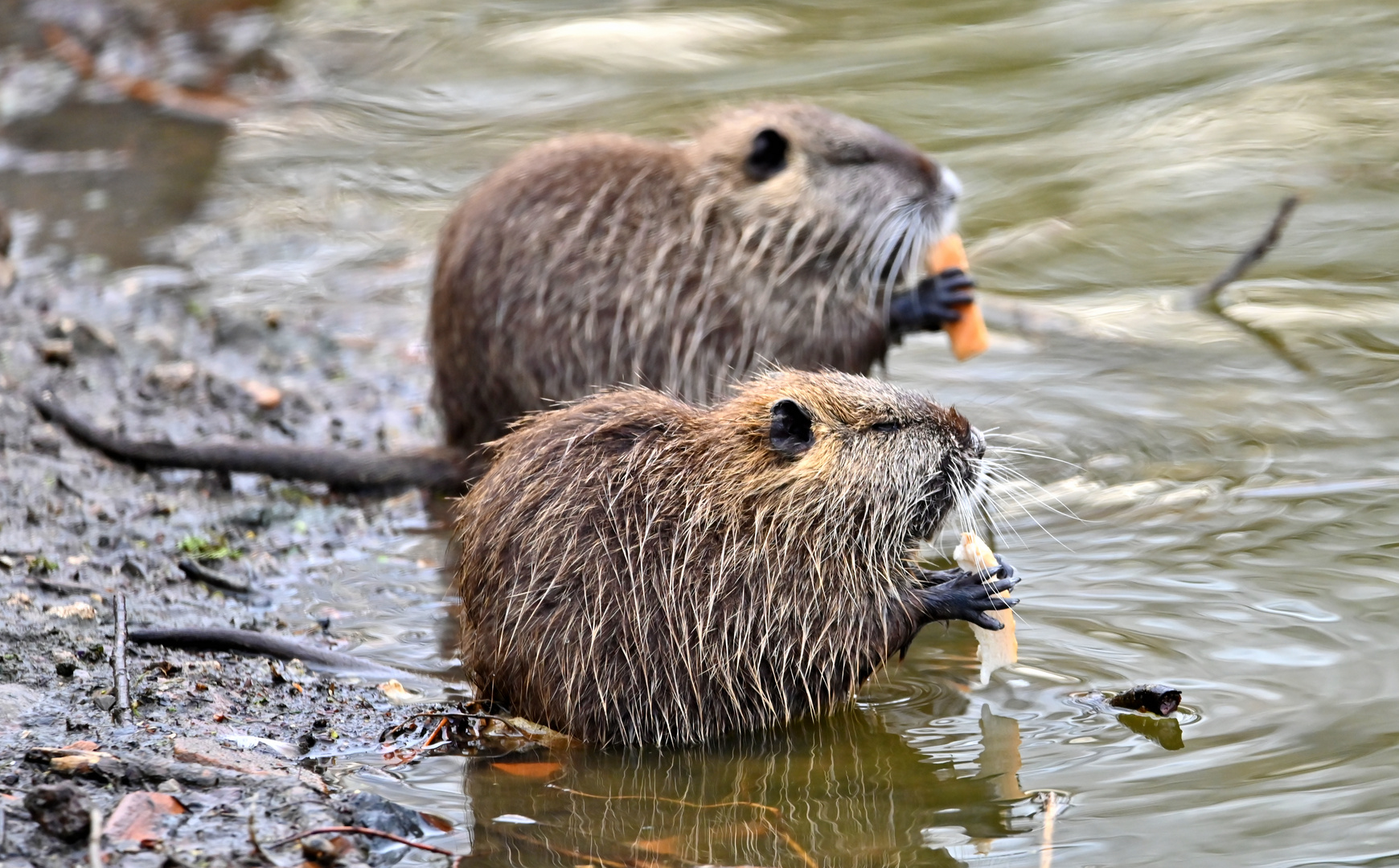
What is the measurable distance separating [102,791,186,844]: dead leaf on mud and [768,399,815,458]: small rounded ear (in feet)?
4.47

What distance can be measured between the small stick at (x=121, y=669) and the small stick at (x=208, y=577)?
0.55m

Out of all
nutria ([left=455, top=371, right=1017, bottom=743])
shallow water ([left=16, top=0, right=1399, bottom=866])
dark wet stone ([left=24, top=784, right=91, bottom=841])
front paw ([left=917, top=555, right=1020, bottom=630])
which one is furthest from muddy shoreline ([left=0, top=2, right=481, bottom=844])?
front paw ([left=917, top=555, right=1020, bottom=630])

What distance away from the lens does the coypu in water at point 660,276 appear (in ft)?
15.5

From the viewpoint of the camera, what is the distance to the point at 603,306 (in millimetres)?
4734

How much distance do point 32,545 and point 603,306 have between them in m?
1.58

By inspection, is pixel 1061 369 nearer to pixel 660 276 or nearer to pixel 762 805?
pixel 660 276

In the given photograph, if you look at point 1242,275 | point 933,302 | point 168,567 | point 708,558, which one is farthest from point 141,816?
point 1242,275

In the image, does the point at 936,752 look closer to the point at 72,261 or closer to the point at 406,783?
the point at 406,783

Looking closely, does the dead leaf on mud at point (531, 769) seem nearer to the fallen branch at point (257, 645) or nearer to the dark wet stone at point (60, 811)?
the fallen branch at point (257, 645)

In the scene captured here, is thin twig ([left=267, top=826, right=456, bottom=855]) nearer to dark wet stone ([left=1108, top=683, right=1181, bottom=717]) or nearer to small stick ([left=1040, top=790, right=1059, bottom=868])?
small stick ([left=1040, top=790, right=1059, bottom=868])

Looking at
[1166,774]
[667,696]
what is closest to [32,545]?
[667,696]

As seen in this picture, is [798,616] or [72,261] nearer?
[798,616]

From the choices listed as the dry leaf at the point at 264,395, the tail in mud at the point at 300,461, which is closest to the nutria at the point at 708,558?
the tail in mud at the point at 300,461

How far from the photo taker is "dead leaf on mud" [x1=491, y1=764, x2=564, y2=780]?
3254 millimetres
